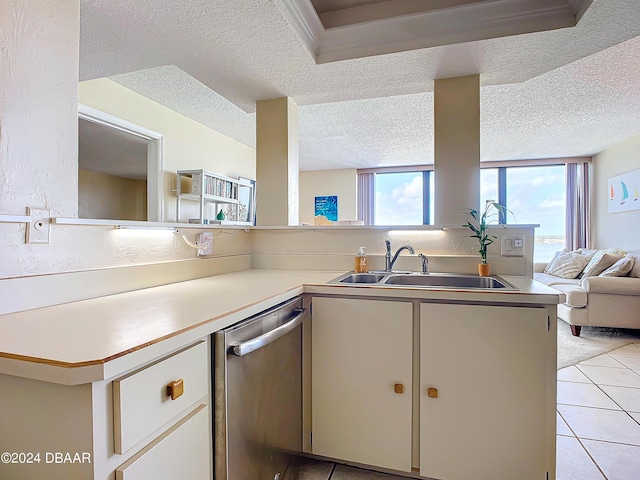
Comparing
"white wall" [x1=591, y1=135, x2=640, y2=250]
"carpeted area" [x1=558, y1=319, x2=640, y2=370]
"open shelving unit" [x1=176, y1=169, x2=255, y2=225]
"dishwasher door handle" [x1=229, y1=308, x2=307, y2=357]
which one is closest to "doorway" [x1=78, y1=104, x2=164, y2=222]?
"open shelving unit" [x1=176, y1=169, x2=255, y2=225]

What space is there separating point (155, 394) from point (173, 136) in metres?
3.54

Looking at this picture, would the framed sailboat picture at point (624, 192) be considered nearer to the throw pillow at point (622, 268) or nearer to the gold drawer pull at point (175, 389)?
the throw pillow at point (622, 268)

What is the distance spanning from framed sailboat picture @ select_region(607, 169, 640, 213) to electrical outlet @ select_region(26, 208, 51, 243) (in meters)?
5.91

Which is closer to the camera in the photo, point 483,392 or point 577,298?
point 483,392

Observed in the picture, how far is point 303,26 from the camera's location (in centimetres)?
177

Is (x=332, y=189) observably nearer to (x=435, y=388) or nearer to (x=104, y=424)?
(x=435, y=388)

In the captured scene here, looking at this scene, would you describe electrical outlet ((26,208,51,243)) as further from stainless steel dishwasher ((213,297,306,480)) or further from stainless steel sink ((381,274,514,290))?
stainless steel sink ((381,274,514,290))

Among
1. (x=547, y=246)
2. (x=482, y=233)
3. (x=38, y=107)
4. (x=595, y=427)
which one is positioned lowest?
(x=595, y=427)

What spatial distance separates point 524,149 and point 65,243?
5.83 meters

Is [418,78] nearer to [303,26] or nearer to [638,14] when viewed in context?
[303,26]

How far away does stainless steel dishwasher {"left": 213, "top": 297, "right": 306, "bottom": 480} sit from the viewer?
98 centimetres

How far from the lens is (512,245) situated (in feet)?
6.51

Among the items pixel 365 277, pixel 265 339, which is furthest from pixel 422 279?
pixel 265 339

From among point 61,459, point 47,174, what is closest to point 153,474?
point 61,459
